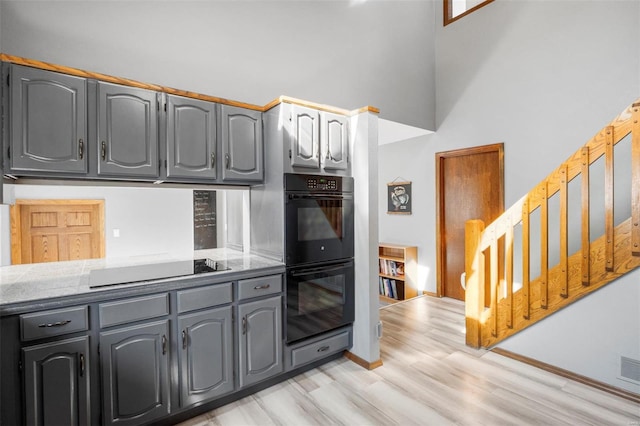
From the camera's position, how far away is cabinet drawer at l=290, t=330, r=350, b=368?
2375 millimetres

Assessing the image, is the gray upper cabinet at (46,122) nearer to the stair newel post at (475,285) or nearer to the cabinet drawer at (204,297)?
the cabinet drawer at (204,297)

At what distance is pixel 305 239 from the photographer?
94.1 inches

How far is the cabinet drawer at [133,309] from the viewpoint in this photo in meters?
1.66

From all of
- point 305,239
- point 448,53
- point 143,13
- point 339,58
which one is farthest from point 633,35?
point 143,13

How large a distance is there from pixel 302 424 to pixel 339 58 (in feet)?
10.4

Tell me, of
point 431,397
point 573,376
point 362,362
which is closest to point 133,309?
point 362,362

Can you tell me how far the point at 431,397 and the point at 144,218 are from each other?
7.96 feet

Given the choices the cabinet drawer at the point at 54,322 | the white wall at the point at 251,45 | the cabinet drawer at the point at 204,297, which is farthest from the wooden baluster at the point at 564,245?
the cabinet drawer at the point at 54,322

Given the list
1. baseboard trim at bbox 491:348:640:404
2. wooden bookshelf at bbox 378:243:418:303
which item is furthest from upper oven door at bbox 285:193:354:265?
wooden bookshelf at bbox 378:243:418:303

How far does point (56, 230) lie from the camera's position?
2.22m

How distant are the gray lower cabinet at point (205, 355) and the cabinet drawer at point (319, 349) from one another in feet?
1.65

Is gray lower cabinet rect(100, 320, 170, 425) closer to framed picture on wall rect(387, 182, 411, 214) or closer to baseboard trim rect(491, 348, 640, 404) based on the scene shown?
baseboard trim rect(491, 348, 640, 404)

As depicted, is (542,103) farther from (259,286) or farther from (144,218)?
(144,218)

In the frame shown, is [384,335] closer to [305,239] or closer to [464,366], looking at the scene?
[464,366]
